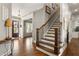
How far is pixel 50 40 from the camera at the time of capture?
5.96ft

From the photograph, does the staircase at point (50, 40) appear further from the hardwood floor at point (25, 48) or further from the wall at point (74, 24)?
the wall at point (74, 24)

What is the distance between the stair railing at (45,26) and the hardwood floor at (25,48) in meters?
0.11

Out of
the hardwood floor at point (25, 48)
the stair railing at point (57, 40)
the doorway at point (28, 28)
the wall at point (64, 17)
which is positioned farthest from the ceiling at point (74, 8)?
the hardwood floor at point (25, 48)

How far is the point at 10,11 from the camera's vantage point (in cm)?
183

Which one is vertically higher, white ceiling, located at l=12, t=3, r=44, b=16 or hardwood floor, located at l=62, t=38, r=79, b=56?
white ceiling, located at l=12, t=3, r=44, b=16

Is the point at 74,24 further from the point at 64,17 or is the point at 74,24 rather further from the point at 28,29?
the point at 28,29

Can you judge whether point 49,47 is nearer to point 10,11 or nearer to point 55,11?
point 55,11

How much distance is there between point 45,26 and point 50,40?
0.22 metres

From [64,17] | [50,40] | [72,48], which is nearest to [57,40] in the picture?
[50,40]

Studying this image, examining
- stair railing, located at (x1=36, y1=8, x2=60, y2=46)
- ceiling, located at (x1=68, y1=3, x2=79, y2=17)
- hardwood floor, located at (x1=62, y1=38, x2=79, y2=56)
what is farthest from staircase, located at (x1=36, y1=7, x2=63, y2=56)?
ceiling, located at (x1=68, y1=3, x2=79, y2=17)

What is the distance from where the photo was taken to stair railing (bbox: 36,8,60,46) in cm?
180

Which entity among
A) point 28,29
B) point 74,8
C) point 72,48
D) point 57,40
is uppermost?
point 74,8

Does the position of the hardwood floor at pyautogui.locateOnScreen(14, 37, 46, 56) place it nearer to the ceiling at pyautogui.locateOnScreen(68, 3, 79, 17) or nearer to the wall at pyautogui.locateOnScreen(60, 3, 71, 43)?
the wall at pyautogui.locateOnScreen(60, 3, 71, 43)

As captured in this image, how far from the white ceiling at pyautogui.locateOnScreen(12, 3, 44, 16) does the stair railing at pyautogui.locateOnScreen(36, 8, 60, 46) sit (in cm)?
24
